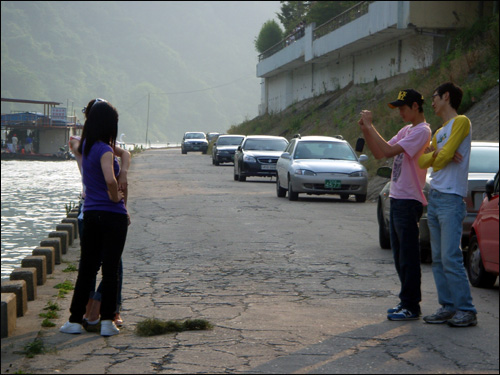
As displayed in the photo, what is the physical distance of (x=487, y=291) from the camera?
357 inches

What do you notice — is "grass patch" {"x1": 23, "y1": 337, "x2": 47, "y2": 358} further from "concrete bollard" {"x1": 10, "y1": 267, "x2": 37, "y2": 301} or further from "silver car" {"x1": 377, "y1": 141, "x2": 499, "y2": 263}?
"silver car" {"x1": 377, "y1": 141, "x2": 499, "y2": 263}

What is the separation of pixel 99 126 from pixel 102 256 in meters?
1.00

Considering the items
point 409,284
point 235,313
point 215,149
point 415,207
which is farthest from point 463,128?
point 215,149

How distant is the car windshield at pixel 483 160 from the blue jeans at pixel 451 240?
14.8 ft

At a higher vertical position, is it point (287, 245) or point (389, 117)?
point (389, 117)

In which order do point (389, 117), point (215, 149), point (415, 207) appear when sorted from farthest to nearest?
point (215, 149)
point (389, 117)
point (415, 207)

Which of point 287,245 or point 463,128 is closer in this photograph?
point 463,128

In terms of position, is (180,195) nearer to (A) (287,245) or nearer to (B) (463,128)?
(A) (287,245)

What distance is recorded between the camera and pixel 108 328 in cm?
680

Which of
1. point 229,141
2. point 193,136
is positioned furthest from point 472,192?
point 193,136

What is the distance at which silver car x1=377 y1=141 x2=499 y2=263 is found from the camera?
1054cm

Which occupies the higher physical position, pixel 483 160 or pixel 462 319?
pixel 483 160

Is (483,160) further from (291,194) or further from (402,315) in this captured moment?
(291,194)

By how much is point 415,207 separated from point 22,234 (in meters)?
14.4
